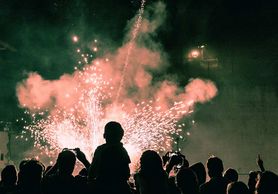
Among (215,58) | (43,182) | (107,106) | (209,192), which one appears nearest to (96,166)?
(43,182)

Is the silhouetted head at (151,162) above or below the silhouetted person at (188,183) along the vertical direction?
above

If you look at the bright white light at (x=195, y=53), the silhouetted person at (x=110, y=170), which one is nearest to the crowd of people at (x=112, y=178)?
the silhouetted person at (x=110, y=170)

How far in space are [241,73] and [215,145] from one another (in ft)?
19.3

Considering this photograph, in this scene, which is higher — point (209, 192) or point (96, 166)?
point (96, 166)

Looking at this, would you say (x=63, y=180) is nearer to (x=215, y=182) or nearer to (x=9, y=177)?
(x=9, y=177)

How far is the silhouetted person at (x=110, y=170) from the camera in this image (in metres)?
3.84

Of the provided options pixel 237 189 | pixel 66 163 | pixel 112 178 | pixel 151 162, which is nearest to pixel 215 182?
pixel 151 162

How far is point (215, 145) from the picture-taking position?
2691 centimetres

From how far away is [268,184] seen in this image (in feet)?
11.5

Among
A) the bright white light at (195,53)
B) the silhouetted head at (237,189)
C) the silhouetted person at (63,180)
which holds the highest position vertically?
the bright white light at (195,53)

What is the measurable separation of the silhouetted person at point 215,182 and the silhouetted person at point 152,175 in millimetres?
577

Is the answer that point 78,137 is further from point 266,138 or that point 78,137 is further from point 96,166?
point 266,138

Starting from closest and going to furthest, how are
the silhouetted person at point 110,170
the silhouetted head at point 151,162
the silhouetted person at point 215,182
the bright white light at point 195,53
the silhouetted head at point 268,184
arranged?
the silhouetted head at point 268,184 → the silhouetted person at point 110,170 → the silhouetted head at point 151,162 → the silhouetted person at point 215,182 → the bright white light at point 195,53

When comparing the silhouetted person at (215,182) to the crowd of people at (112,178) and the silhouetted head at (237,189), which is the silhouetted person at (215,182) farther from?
the silhouetted head at (237,189)
